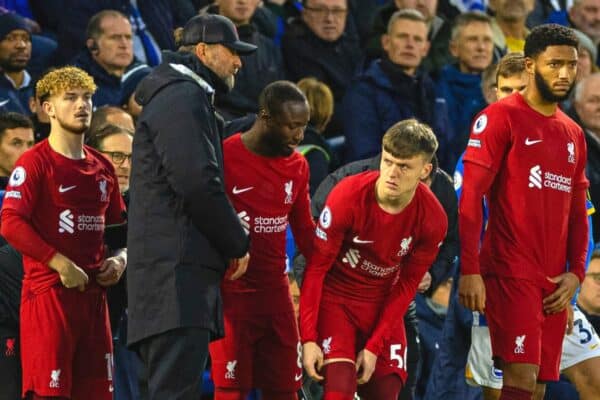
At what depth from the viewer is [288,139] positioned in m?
6.56

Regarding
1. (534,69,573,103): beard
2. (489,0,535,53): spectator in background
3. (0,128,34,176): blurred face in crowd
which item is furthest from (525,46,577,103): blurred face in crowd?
(489,0,535,53): spectator in background

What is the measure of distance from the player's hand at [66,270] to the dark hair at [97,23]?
3416 millimetres

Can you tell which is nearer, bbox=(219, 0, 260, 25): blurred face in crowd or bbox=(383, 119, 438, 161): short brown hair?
bbox=(383, 119, 438, 161): short brown hair

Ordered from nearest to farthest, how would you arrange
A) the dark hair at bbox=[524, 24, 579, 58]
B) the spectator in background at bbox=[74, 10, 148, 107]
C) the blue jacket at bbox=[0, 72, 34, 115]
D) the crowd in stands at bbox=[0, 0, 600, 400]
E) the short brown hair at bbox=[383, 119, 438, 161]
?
the short brown hair at bbox=[383, 119, 438, 161], the dark hair at bbox=[524, 24, 579, 58], the crowd in stands at bbox=[0, 0, 600, 400], the blue jacket at bbox=[0, 72, 34, 115], the spectator in background at bbox=[74, 10, 148, 107]

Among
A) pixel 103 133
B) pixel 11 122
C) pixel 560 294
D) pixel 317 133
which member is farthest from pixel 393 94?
pixel 560 294

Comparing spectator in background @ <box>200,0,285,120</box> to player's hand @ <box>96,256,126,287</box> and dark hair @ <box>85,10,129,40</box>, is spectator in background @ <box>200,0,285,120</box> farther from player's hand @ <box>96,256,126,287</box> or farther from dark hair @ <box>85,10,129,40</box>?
player's hand @ <box>96,256,126,287</box>

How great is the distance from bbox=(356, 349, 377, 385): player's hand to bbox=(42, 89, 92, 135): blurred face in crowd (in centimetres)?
177

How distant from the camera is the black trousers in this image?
219 inches

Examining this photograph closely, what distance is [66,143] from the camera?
6.48 metres

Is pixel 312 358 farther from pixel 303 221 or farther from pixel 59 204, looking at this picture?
pixel 59 204

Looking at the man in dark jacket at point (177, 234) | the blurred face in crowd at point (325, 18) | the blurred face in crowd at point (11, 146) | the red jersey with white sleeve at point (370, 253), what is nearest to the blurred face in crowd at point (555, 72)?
the red jersey with white sleeve at point (370, 253)

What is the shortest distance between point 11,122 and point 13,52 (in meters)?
1.46

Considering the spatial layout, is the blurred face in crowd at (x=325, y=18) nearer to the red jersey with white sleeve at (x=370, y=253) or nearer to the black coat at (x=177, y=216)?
the red jersey with white sleeve at (x=370, y=253)

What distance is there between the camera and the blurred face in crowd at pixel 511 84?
7.32 m
